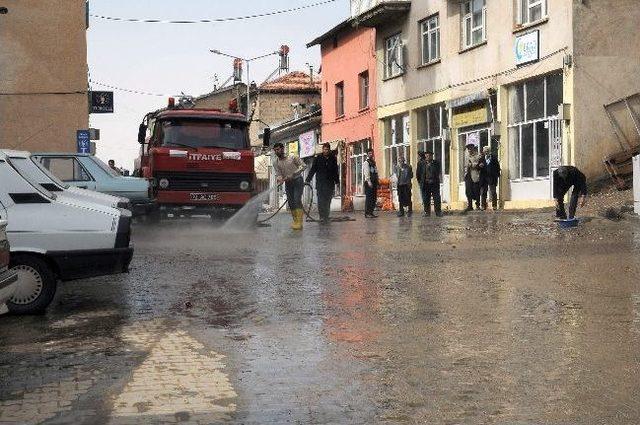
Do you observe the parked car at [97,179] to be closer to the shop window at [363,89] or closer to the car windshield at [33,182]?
the car windshield at [33,182]

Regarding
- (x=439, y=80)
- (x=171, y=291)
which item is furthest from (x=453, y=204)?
(x=171, y=291)

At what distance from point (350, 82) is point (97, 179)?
88.8ft

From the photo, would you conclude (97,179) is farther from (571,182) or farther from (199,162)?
(571,182)

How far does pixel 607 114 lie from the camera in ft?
86.2

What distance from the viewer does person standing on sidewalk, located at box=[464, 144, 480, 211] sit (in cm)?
2834

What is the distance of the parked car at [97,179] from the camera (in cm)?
1770

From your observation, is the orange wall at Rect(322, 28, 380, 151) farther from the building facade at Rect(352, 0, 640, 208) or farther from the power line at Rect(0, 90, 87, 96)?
the power line at Rect(0, 90, 87, 96)

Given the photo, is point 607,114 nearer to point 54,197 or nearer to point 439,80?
point 439,80

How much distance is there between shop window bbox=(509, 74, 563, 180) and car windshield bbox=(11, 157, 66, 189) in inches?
749

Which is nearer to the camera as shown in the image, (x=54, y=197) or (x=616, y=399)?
(x=616, y=399)

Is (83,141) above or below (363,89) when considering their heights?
below

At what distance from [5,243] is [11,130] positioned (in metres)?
38.5

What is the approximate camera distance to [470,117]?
32656 mm

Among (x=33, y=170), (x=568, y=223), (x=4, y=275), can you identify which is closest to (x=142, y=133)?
(x=568, y=223)
